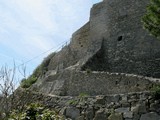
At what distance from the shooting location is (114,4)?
25594 mm

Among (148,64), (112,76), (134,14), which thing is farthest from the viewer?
(134,14)

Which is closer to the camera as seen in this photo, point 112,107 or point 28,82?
point 112,107

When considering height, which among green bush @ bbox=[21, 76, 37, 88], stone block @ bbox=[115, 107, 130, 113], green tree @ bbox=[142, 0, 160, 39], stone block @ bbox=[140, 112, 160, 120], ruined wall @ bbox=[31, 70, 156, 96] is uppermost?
green tree @ bbox=[142, 0, 160, 39]

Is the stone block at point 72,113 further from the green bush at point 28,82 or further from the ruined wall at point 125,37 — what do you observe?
the green bush at point 28,82

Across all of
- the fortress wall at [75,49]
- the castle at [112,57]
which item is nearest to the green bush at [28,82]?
the castle at [112,57]

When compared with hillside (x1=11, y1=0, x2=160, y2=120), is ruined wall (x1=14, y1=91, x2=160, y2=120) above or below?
below

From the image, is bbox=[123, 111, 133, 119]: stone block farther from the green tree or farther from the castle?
the castle

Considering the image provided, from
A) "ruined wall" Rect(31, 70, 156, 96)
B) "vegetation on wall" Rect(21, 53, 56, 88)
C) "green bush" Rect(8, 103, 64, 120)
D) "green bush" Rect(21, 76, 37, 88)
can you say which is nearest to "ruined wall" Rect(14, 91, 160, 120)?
"green bush" Rect(8, 103, 64, 120)

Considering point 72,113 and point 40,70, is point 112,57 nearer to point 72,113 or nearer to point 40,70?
point 40,70

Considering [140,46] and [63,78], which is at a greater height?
[140,46]

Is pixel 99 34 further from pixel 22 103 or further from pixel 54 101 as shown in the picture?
pixel 22 103

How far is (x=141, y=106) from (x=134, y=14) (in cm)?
1098

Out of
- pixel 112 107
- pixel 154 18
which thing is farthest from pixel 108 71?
pixel 154 18

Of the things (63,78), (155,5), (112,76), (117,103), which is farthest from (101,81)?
(155,5)
